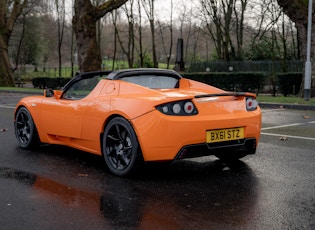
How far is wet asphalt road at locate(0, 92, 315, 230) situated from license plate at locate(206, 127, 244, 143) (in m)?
0.43

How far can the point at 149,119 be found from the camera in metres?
4.61

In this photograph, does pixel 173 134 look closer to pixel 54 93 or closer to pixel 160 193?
pixel 160 193

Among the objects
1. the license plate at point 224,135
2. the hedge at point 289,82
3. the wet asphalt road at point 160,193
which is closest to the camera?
the wet asphalt road at point 160,193

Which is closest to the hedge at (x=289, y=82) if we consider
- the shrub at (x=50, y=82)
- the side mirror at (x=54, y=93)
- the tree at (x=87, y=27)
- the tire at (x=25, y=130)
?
the tree at (x=87, y=27)

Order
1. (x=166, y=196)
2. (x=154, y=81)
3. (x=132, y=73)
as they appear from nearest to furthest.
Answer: (x=166, y=196) → (x=132, y=73) → (x=154, y=81)

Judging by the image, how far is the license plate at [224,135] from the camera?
4.71 m

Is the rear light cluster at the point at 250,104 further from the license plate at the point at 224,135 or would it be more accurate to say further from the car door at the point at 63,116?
the car door at the point at 63,116

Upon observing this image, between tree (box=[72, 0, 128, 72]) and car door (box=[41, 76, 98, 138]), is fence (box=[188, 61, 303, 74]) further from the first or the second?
car door (box=[41, 76, 98, 138])

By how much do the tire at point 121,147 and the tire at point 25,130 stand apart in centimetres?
180

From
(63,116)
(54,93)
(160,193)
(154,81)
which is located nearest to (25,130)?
(54,93)

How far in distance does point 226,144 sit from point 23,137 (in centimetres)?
338

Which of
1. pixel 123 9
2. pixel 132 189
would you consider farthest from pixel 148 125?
pixel 123 9

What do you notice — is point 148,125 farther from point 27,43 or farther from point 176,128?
point 27,43

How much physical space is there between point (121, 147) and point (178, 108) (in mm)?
813
